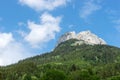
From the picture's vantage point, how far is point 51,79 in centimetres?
19825

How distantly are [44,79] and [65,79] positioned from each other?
38.1ft

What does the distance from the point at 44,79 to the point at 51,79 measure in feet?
16.0

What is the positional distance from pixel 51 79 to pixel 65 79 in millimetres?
7723

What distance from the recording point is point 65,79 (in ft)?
648
